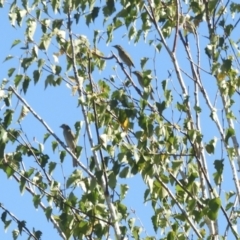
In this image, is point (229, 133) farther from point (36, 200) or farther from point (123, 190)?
point (36, 200)

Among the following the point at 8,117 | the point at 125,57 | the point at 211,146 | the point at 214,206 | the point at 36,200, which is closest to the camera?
the point at 214,206

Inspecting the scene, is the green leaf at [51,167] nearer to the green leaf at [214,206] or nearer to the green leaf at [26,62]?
the green leaf at [26,62]

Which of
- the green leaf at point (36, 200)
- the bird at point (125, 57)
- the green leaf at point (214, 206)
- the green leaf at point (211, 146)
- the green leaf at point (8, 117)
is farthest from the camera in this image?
the bird at point (125, 57)

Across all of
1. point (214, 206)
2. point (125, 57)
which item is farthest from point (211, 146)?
point (125, 57)

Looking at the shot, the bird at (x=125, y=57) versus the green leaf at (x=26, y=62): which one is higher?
the bird at (x=125, y=57)

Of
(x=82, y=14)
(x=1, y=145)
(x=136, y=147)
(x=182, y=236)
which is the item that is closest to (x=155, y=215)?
(x=182, y=236)

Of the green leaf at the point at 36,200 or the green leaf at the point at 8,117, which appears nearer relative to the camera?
the green leaf at the point at 36,200

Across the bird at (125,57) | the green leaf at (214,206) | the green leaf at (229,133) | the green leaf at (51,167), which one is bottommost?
the green leaf at (214,206)

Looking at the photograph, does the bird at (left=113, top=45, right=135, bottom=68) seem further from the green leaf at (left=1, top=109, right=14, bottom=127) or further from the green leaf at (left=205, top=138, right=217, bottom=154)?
the green leaf at (left=205, top=138, right=217, bottom=154)

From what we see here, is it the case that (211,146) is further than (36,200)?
No

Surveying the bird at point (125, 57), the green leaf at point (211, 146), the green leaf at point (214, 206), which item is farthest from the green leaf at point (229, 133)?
the bird at point (125, 57)

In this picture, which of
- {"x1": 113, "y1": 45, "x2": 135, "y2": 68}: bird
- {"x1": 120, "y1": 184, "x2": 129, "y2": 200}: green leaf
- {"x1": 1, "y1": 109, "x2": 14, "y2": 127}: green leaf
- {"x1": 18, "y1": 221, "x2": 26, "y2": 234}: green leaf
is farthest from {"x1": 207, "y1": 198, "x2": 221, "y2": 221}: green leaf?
{"x1": 113, "y1": 45, "x2": 135, "y2": 68}: bird

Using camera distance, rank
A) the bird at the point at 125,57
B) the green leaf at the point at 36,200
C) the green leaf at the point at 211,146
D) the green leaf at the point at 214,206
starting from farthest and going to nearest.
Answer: the bird at the point at 125,57, the green leaf at the point at 36,200, the green leaf at the point at 211,146, the green leaf at the point at 214,206

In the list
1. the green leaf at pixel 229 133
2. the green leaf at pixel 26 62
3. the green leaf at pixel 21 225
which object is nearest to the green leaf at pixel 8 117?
the green leaf at pixel 26 62
